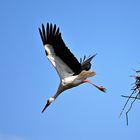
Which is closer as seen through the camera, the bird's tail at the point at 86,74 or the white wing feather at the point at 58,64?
the bird's tail at the point at 86,74

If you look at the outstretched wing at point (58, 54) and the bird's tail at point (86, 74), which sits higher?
the outstretched wing at point (58, 54)

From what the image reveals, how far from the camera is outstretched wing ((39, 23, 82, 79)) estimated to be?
331 inches

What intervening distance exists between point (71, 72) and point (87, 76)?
1.12 ft

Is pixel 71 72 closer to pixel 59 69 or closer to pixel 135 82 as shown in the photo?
pixel 59 69

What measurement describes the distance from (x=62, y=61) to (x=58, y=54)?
0.47ft

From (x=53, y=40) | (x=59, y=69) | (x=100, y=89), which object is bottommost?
(x=100, y=89)

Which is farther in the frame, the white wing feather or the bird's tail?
the white wing feather

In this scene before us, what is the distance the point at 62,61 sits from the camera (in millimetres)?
8602

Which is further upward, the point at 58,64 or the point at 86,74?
the point at 58,64

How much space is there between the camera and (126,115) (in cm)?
709

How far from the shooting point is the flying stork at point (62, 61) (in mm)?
8438

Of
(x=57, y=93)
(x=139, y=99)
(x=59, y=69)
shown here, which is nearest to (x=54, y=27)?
(x=59, y=69)

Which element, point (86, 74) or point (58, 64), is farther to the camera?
point (58, 64)

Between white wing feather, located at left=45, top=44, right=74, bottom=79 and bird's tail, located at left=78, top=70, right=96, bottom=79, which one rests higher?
white wing feather, located at left=45, top=44, right=74, bottom=79
